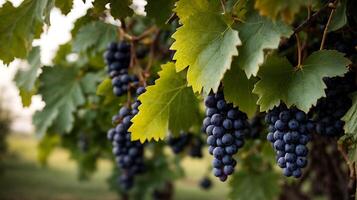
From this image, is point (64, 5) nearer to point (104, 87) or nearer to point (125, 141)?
point (104, 87)

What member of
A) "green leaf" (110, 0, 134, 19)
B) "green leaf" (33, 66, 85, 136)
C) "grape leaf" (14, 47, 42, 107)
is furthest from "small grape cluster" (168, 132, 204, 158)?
"green leaf" (110, 0, 134, 19)

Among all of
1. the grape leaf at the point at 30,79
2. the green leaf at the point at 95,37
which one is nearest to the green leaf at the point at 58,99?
the grape leaf at the point at 30,79

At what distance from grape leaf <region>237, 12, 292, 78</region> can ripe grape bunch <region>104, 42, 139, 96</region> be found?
70cm

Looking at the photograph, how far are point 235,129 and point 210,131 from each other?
8 cm

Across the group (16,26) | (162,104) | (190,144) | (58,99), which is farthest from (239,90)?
(190,144)

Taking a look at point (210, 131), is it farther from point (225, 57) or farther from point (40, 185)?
point (40, 185)

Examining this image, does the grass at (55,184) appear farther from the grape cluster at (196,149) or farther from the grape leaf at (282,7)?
the grape leaf at (282,7)

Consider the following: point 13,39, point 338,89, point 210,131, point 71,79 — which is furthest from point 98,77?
point 338,89

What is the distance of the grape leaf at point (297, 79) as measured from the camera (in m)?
1.28

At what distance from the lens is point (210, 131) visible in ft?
4.74

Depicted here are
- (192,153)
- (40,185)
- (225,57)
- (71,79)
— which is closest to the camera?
(225,57)

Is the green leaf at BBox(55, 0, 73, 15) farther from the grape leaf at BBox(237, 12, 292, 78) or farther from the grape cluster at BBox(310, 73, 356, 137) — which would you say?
the grape cluster at BBox(310, 73, 356, 137)

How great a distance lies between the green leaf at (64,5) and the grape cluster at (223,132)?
0.54 metres

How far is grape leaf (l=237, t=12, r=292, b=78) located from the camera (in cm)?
119
